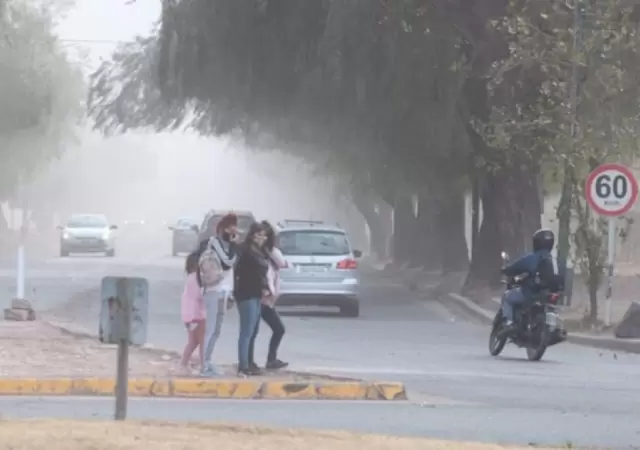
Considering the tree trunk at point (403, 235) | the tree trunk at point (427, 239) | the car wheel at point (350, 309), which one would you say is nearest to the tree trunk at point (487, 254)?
the car wheel at point (350, 309)

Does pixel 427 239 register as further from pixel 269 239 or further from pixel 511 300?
pixel 269 239

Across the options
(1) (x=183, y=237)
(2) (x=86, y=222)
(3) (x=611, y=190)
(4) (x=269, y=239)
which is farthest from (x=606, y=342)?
(1) (x=183, y=237)

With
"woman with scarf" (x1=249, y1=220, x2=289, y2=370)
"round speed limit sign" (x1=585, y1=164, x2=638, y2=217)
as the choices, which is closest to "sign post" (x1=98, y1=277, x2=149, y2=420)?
"woman with scarf" (x1=249, y1=220, x2=289, y2=370)

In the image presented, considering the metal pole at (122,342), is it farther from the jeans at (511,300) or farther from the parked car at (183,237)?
the parked car at (183,237)

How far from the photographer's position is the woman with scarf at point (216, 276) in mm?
16688

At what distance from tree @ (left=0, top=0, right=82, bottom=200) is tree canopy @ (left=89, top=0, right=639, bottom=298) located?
576 inches

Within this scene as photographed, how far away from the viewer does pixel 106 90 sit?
4303 centimetres

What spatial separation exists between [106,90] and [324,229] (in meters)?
15.1

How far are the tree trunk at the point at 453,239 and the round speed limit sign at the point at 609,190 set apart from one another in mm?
17781

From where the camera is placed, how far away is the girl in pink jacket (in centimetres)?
1708

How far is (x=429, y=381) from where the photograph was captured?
17188 millimetres

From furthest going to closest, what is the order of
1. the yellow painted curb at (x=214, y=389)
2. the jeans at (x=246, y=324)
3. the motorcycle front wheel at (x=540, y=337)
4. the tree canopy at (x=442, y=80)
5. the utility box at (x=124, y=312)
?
the tree canopy at (x=442, y=80), the motorcycle front wheel at (x=540, y=337), the jeans at (x=246, y=324), the yellow painted curb at (x=214, y=389), the utility box at (x=124, y=312)

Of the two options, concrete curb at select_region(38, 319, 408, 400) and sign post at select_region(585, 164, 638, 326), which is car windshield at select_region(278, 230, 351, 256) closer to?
sign post at select_region(585, 164, 638, 326)

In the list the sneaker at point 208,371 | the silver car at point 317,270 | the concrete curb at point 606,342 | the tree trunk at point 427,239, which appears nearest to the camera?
the sneaker at point 208,371
